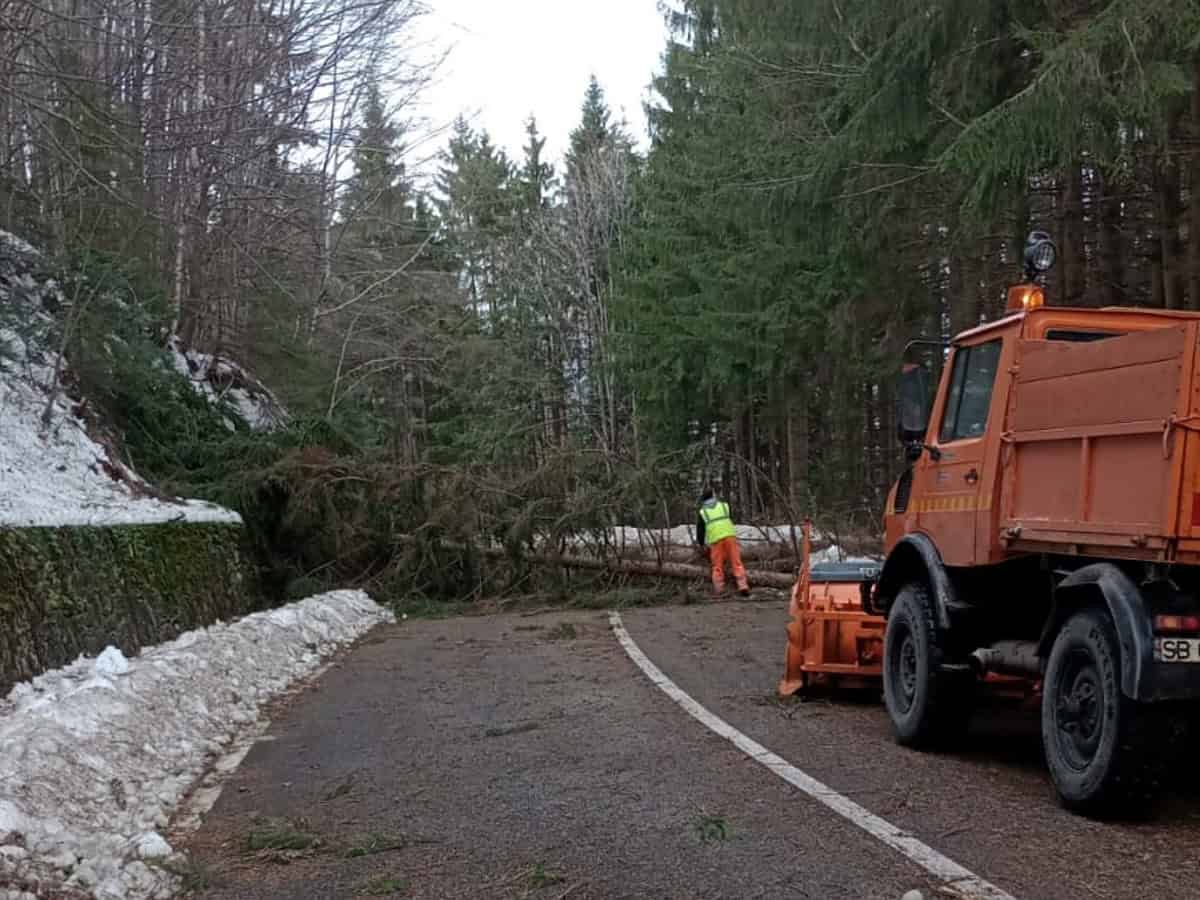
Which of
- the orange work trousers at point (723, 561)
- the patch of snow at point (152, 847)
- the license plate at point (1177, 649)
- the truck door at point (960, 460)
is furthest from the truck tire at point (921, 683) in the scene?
the orange work trousers at point (723, 561)

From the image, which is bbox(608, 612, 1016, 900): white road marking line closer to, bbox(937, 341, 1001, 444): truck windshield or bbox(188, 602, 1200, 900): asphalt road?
bbox(188, 602, 1200, 900): asphalt road

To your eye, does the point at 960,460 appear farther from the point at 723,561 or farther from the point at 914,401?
the point at 723,561

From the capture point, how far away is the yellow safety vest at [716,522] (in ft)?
58.1

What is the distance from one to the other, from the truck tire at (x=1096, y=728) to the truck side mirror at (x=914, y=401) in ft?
6.68

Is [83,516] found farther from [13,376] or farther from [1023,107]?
[1023,107]

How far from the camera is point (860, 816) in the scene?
578cm

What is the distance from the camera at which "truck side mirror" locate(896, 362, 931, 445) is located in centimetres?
764

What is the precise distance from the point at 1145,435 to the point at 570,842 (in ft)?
10.9

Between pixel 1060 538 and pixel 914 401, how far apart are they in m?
1.88

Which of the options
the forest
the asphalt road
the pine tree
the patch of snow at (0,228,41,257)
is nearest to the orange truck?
the asphalt road

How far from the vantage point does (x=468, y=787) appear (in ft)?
22.5

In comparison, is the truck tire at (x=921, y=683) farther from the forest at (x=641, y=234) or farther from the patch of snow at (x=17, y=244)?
the patch of snow at (x=17, y=244)

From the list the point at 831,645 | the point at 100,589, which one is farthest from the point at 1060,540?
the point at 100,589

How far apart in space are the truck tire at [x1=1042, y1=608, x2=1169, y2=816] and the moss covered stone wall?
7504 mm
